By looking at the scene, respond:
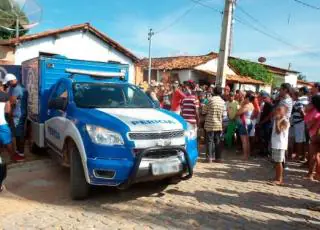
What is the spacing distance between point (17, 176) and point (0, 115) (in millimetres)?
1140

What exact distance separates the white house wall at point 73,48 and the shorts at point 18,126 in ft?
39.1

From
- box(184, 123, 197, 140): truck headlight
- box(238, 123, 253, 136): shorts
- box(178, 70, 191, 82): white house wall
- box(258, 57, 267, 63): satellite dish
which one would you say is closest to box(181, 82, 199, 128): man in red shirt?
box(238, 123, 253, 136): shorts

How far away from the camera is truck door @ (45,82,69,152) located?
18.5 ft

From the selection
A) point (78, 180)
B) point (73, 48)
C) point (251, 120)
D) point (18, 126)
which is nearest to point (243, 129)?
point (251, 120)

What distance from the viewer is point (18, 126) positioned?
7484mm

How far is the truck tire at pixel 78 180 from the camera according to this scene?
4.98 metres

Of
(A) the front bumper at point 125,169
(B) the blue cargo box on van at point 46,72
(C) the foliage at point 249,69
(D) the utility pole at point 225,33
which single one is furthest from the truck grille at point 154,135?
(C) the foliage at point 249,69

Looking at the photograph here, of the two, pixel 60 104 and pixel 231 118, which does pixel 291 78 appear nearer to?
pixel 231 118

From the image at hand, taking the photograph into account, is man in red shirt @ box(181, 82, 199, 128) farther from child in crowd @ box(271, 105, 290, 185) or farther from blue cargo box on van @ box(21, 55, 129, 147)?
child in crowd @ box(271, 105, 290, 185)

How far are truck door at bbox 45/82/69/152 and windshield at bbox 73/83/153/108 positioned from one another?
0.24 metres

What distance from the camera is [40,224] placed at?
429 centimetres

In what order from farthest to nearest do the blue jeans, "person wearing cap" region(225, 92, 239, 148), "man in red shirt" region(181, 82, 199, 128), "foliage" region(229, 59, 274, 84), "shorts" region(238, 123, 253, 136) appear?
"foliage" region(229, 59, 274, 84) → "person wearing cap" region(225, 92, 239, 148) → "shorts" region(238, 123, 253, 136) → "man in red shirt" region(181, 82, 199, 128) → the blue jeans

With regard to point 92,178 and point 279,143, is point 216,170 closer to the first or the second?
point 279,143

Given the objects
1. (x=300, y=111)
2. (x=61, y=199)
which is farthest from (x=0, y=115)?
(x=300, y=111)
